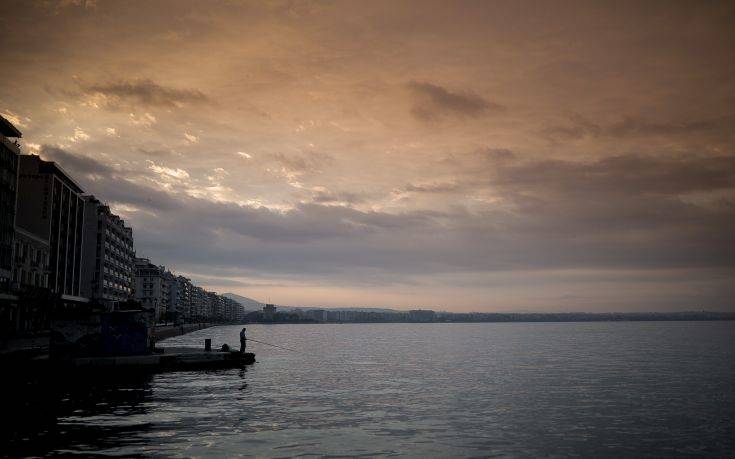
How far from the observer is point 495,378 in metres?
66.8

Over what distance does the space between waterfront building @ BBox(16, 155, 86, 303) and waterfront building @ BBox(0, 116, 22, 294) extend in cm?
2624

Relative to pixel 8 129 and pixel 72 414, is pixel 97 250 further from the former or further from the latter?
pixel 72 414

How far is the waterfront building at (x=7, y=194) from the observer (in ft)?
302

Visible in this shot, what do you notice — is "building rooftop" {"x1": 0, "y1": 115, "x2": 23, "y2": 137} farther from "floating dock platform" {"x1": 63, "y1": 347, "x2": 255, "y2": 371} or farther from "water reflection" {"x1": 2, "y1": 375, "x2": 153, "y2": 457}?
"water reflection" {"x1": 2, "y1": 375, "x2": 153, "y2": 457}

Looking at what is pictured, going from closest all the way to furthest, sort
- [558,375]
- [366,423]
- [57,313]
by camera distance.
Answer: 1. [366,423]
2. [57,313]
3. [558,375]

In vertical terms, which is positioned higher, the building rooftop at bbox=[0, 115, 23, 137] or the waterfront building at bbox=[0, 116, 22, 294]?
the building rooftop at bbox=[0, 115, 23, 137]

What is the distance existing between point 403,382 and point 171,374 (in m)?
26.6

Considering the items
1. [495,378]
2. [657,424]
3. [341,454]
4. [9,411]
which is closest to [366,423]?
[341,454]

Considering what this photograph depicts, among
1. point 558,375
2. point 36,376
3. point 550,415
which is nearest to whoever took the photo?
point 550,415

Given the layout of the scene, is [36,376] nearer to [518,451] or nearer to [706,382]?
[518,451]

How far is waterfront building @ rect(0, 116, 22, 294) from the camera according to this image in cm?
9200

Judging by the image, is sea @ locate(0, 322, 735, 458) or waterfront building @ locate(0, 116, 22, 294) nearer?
sea @ locate(0, 322, 735, 458)

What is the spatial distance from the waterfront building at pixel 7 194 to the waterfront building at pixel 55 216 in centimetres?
2624

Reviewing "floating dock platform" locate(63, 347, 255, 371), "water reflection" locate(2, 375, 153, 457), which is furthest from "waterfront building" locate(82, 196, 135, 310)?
"water reflection" locate(2, 375, 153, 457)
